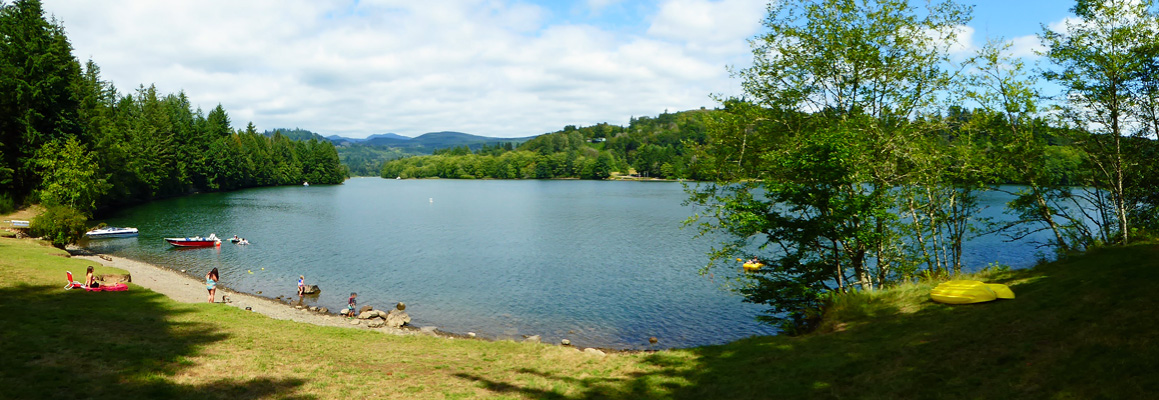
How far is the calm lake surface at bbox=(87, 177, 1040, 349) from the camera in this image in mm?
30812

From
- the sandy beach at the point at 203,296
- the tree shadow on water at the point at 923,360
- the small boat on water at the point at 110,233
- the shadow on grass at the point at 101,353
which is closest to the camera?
the tree shadow on water at the point at 923,360

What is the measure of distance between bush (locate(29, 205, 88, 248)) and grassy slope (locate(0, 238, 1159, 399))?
27515 mm

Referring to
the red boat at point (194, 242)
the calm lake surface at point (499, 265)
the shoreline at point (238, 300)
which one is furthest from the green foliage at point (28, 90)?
the shoreline at point (238, 300)

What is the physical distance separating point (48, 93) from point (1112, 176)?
272 ft

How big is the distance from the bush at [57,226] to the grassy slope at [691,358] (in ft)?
90.3

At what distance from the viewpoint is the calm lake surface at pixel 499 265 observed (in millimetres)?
30812

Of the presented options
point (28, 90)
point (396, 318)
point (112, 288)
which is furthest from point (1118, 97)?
point (28, 90)

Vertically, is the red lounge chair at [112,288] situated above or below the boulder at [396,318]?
above

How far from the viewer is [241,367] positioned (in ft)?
43.2

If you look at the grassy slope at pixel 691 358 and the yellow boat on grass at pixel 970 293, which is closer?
the grassy slope at pixel 691 358

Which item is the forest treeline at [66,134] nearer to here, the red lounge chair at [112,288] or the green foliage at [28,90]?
the green foliage at [28,90]

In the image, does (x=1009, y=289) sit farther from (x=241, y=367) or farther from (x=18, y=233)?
(x=18, y=233)

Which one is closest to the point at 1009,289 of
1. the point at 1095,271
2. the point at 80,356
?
the point at 1095,271

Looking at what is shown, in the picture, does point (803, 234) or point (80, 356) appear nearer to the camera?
point (80, 356)
